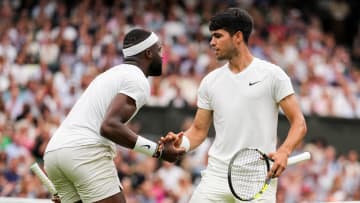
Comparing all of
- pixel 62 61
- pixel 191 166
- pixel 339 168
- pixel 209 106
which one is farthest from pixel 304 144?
pixel 209 106

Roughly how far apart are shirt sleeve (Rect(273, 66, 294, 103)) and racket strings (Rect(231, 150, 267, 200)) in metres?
0.47

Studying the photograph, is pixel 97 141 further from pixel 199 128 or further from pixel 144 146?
pixel 199 128

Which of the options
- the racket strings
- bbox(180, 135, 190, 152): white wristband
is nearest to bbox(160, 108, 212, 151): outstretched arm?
bbox(180, 135, 190, 152): white wristband

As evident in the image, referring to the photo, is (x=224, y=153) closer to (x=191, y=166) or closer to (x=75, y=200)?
(x=75, y=200)

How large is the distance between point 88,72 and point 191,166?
2411 millimetres

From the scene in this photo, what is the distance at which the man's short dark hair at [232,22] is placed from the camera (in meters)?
7.68

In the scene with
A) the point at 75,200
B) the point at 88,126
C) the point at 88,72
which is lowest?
the point at 88,72

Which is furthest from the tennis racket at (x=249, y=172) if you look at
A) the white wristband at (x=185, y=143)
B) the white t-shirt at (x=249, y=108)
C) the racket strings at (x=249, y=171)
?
the white wristband at (x=185, y=143)

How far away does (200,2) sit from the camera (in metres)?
21.1

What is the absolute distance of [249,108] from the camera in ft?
24.8

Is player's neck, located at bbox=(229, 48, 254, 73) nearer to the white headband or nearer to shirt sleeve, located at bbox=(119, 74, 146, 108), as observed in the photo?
the white headband

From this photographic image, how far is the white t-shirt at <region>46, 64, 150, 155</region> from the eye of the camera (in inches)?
282

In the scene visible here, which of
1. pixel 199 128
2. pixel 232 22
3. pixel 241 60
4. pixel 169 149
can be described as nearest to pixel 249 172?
pixel 169 149

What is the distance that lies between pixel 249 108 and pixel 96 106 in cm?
117
